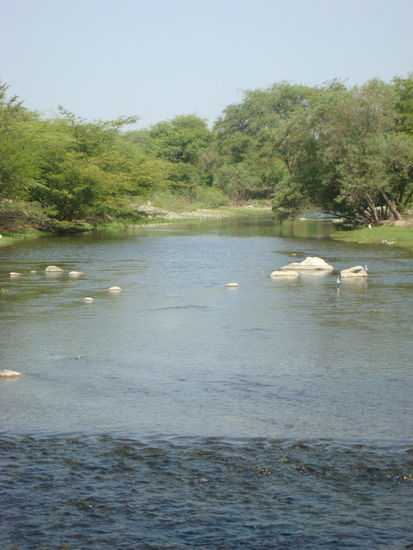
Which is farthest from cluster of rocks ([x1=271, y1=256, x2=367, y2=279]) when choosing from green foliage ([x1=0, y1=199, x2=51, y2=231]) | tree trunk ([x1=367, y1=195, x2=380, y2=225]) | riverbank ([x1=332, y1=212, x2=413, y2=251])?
green foliage ([x1=0, y1=199, x2=51, y2=231])

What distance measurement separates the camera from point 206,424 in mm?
6793

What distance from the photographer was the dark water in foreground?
473 cm

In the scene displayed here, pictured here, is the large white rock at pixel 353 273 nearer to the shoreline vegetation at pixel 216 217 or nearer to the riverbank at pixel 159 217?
the shoreline vegetation at pixel 216 217

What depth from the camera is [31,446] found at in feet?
20.1

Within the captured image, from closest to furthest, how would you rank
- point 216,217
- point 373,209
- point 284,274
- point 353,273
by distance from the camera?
1. point 353,273
2. point 284,274
3. point 373,209
4. point 216,217

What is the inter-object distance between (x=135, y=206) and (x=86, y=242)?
15.4m

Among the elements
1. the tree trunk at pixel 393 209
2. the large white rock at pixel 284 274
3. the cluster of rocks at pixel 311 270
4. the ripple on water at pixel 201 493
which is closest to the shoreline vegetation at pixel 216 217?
the tree trunk at pixel 393 209

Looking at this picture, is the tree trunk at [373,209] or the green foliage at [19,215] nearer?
the green foliage at [19,215]

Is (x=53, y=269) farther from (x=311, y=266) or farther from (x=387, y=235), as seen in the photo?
(x=387, y=235)

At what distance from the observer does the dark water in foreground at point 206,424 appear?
15.5 ft

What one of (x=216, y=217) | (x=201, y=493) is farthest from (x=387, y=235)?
(x=216, y=217)

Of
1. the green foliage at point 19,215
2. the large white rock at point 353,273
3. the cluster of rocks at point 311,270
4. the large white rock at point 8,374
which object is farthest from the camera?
the green foliage at point 19,215

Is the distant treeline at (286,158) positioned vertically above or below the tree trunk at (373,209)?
above

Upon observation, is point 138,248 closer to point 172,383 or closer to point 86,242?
point 86,242
